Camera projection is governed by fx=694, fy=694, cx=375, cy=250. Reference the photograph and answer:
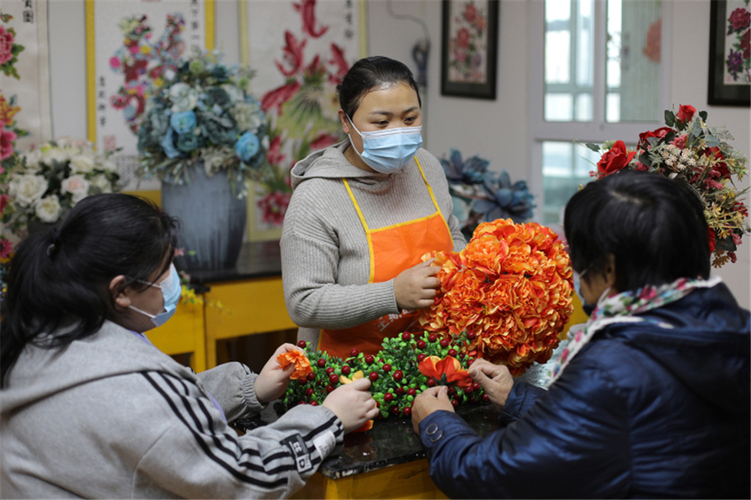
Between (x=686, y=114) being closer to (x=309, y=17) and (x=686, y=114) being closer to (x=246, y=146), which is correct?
(x=246, y=146)

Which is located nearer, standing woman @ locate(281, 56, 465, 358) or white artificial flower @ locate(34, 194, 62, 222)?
standing woman @ locate(281, 56, 465, 358)

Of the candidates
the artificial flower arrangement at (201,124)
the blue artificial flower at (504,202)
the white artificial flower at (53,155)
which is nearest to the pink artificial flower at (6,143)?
the white artificial flower at (53,155)

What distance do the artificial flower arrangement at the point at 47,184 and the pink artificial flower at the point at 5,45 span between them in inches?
23.2

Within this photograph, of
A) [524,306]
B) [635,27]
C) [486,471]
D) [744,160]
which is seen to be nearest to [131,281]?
[486,471]

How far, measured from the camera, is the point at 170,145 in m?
2.95

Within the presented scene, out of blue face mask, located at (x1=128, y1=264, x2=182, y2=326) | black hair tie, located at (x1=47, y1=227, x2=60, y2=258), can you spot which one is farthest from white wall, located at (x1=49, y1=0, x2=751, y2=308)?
black hair tie, located at (x1=47, y1=227, x2=60, y2=258)

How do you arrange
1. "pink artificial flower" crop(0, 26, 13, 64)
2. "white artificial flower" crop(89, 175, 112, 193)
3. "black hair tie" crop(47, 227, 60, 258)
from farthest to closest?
"pink artificial flower" crop(0, 26, 13, 64) → "white artificial flower" crop(89, 175, 112, 193) → "black hair tie" crop(47, 227, 60, 258)

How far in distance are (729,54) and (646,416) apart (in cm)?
228

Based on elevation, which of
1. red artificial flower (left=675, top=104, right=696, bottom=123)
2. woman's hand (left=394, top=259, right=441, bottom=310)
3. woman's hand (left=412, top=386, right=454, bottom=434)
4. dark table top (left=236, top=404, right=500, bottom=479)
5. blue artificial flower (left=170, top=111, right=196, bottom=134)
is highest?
blue artificial flower (left=170, top=111, right=196, bottom=134)

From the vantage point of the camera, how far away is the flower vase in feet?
10.0

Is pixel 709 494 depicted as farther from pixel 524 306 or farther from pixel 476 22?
pixel 476 22

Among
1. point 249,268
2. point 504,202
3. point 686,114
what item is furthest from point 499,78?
point 686,114

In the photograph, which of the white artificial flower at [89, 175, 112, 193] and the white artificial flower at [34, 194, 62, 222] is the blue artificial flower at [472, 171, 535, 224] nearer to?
the white artificial flower at [89, 175, 112, 193]

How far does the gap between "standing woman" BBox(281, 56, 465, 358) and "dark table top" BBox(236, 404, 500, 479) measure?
0.30m
